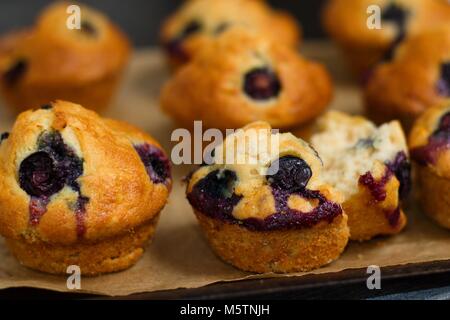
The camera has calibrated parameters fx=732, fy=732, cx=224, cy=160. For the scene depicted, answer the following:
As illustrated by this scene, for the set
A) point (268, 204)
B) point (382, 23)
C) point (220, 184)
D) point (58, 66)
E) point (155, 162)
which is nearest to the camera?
point (268, 204)

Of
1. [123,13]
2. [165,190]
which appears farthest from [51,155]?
[123,13]

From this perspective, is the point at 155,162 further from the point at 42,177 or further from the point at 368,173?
the point at 368,173

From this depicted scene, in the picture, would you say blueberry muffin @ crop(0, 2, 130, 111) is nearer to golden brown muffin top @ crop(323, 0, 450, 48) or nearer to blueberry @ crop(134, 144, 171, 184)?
blueberry @ crop(134, 144, 171, 184)

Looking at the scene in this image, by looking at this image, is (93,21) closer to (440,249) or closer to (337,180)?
(337,180)

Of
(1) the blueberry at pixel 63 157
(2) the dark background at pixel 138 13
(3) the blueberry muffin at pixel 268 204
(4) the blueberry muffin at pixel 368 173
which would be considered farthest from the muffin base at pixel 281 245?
(2) the dark background at pixel 138 13

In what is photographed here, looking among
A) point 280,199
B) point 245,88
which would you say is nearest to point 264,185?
point 280,199

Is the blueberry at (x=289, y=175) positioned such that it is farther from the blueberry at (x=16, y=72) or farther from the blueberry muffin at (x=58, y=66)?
the blueberry at (x=16, y=72)
